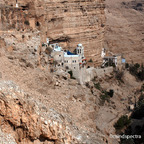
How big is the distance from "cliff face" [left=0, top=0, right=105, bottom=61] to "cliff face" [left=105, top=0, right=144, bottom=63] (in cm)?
834

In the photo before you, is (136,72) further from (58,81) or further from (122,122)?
(58,81)

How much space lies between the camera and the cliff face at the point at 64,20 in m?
18.9

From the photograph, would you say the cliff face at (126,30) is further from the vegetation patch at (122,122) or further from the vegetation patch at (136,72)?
the vegetation patch at (122,122)

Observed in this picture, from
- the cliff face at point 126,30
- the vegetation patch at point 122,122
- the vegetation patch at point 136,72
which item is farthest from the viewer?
the cliff face at point 126,30

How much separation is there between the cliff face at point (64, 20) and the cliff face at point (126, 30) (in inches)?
328

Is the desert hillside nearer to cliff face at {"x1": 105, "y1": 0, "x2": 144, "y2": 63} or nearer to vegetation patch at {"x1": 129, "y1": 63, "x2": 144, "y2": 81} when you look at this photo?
vegetation patch at {"x1": 129, "y1": 63, "x2": 144, "y2": 81}

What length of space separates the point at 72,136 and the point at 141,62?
26.1 meters

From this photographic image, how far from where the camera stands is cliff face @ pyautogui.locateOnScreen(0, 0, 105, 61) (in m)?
18.9

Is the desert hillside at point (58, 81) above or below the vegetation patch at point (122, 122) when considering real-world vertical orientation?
above

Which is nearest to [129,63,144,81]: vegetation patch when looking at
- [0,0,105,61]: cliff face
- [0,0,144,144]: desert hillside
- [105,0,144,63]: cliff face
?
[0,0,144,144]: desert hillside

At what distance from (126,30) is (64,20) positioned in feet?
56.8

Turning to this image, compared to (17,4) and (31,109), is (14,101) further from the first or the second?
(17,4)

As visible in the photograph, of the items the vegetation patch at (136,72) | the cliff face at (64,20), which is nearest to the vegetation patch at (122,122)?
the cliff face at (64,20)

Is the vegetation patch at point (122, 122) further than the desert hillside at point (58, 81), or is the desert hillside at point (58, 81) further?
the vegetation patch at point (122, 122)
